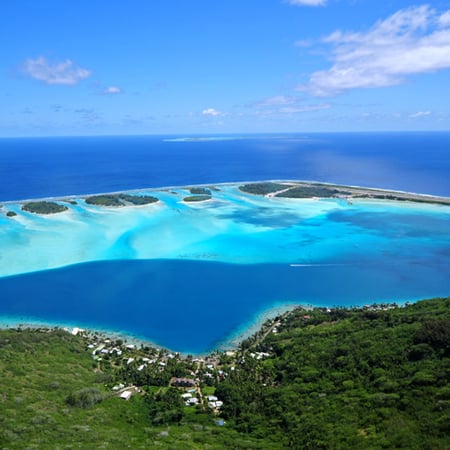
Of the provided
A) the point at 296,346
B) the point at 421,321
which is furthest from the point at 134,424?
the point at 421,321

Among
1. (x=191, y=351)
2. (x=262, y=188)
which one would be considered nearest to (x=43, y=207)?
(x=262, y=188)

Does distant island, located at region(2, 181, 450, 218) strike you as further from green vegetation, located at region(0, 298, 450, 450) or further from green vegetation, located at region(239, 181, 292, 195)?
green vegetation, located at region(0, 298, 450, 450)

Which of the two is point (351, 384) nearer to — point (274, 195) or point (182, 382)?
point (182, 382)

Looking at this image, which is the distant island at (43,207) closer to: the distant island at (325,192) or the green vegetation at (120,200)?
the green vegetation at (120,200)

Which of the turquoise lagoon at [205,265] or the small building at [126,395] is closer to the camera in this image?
the small building at [126,395]

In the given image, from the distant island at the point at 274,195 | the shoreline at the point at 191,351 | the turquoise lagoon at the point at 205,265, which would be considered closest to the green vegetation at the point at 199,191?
the distant island at the point at 274,195

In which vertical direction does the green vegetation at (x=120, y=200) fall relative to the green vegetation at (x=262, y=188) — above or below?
below

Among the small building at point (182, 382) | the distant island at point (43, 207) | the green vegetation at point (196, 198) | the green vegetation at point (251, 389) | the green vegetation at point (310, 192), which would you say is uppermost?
the green vegetation at point (310, 192)

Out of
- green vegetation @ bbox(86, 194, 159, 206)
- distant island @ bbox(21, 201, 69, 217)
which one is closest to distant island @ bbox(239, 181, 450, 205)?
green vegetation @ bbox(86, 194, 159, 206)
